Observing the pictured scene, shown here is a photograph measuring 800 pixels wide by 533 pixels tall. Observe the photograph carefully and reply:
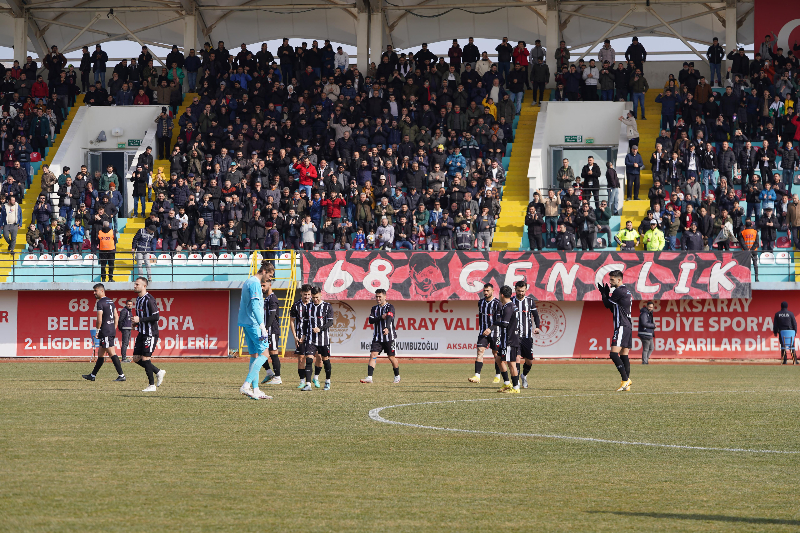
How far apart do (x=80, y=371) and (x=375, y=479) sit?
17.2 meters

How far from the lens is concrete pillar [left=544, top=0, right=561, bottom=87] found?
43531 millimetres

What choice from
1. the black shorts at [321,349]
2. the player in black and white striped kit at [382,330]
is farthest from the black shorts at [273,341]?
the player in black and white striped kit at [382,330]

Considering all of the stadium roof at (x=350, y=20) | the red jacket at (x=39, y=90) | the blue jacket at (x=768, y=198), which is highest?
the stadium roof at (x=350, y=20)

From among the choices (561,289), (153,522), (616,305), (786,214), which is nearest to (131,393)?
(616,305)

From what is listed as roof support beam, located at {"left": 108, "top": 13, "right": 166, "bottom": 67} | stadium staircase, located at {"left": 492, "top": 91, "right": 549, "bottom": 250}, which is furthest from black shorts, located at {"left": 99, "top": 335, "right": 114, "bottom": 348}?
roof support beam, located at {"left": 108, "top": 13, "right": 166, "bottom": 67}

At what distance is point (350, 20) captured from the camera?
46.8 metres

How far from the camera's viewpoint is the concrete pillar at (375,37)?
44062 mm

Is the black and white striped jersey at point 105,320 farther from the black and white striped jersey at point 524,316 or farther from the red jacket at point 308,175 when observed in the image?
the red jacket at point 308,175

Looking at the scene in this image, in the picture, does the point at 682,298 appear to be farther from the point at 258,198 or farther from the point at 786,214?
the point at 258,198

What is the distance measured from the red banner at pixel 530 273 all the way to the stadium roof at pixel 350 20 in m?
15.3

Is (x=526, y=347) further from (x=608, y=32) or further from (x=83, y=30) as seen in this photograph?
(x=83, y=30)

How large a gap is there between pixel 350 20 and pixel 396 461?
128ft

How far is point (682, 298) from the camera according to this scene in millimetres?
31562

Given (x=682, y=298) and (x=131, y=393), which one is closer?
(x=131, y=393)
